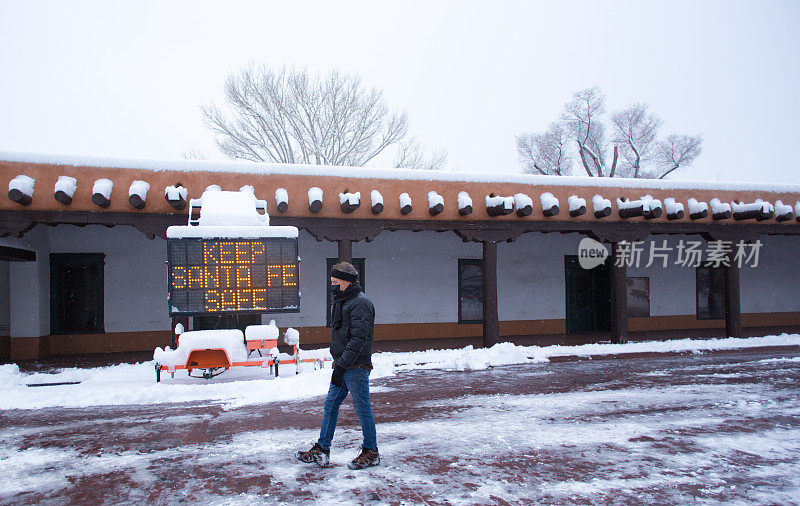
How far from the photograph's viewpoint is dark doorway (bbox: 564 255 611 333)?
18.3 m

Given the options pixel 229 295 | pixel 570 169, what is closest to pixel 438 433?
pixel 229 295

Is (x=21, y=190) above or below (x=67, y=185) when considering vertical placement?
below

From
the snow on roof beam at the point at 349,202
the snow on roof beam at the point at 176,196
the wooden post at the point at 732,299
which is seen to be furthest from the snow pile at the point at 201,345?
the wooden post at the point at 732,299

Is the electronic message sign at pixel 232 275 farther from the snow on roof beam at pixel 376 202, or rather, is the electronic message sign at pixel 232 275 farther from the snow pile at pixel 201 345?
the snow on roof beam at pixel 376 202

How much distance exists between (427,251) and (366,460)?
483 inches

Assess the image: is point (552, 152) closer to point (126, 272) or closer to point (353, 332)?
point (126, 272)

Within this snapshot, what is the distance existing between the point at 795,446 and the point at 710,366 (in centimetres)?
597

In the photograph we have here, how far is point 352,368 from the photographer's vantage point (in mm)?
4898

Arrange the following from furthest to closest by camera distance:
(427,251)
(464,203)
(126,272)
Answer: (427,251) → (126,272) → (464,203)

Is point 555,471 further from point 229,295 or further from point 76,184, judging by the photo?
point 76,184

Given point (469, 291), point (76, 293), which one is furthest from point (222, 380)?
point (469, 291)

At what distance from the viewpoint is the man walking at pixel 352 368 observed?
488cm

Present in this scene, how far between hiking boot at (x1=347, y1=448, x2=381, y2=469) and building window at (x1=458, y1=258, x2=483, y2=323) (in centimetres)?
1227

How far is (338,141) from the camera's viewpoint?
36156 millimetres
